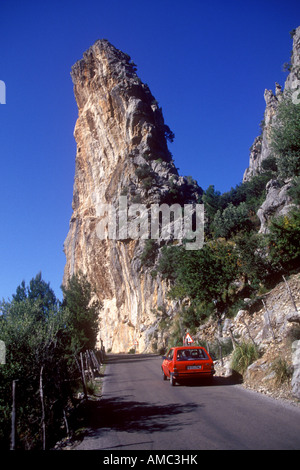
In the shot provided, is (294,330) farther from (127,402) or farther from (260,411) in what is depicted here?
(127,402)

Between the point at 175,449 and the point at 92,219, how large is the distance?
52460mm

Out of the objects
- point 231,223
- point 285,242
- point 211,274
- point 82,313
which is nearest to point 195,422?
point 211,274

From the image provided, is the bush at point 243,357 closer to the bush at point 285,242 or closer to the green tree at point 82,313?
the bush at point 285,242

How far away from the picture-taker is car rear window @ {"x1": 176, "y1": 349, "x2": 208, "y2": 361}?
40.9 ft

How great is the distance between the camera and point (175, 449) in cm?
500

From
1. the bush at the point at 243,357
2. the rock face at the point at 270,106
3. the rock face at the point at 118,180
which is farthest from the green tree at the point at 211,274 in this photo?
the rock face at the point at 118,180

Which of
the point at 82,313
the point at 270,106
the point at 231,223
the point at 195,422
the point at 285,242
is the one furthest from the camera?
the point at 270,106

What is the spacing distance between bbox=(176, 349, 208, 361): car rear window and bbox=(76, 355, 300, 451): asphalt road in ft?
6.20

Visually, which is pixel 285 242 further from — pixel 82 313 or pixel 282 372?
pixel 82 313

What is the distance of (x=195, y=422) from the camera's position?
6.53m

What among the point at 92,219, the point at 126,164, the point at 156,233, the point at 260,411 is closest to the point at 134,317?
the point at 156,233

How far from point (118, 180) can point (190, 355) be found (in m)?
41.4

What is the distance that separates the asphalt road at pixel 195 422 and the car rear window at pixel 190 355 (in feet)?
6.20

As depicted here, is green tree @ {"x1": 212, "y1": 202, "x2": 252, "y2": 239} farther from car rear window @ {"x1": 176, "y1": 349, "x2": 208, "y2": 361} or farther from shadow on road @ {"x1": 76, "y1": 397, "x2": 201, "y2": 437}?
shadow on road @ {"x1": 76, "y1": 397, "x2": 201, "y2": 437}
